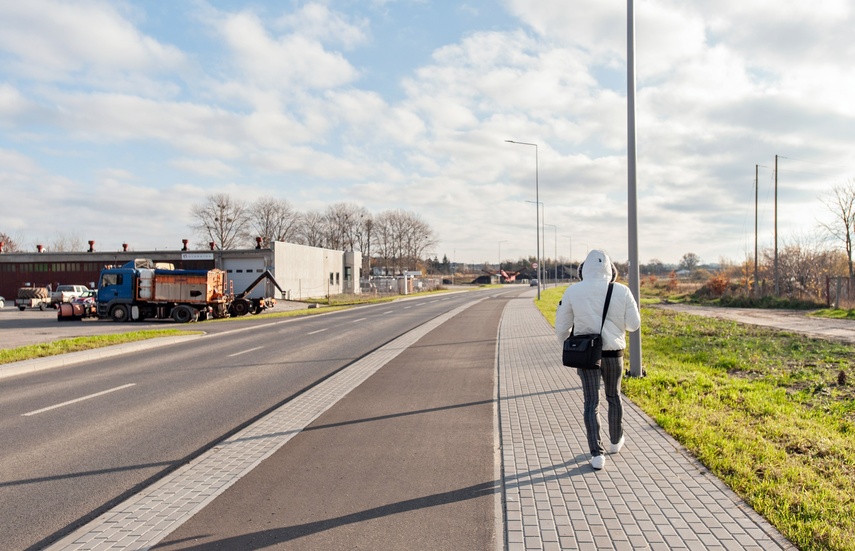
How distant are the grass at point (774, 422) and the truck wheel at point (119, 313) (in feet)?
88.0

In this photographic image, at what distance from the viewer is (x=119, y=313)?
3130 cm

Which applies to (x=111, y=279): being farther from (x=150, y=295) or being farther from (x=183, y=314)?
(x=183, y=314)

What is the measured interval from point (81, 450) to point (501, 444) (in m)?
4.60

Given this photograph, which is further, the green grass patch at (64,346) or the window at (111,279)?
the window at (111,279)

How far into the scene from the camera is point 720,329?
20.8m

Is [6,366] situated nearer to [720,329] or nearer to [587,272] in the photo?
[587,272]

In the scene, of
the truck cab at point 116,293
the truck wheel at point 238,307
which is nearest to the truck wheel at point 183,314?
the truck cab at point 116,293

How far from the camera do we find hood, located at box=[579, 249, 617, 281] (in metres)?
5.76

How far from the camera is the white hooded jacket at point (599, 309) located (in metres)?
5.64

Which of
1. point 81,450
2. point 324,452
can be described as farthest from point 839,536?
point 81,450

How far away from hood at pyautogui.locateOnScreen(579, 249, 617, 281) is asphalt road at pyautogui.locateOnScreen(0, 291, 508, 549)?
14.8ft

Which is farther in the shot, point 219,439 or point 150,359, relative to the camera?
point 150,359

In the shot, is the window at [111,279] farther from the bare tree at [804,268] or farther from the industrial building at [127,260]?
the bare tree at [804,268]

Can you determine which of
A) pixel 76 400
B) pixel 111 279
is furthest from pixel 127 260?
pixel 76 400
